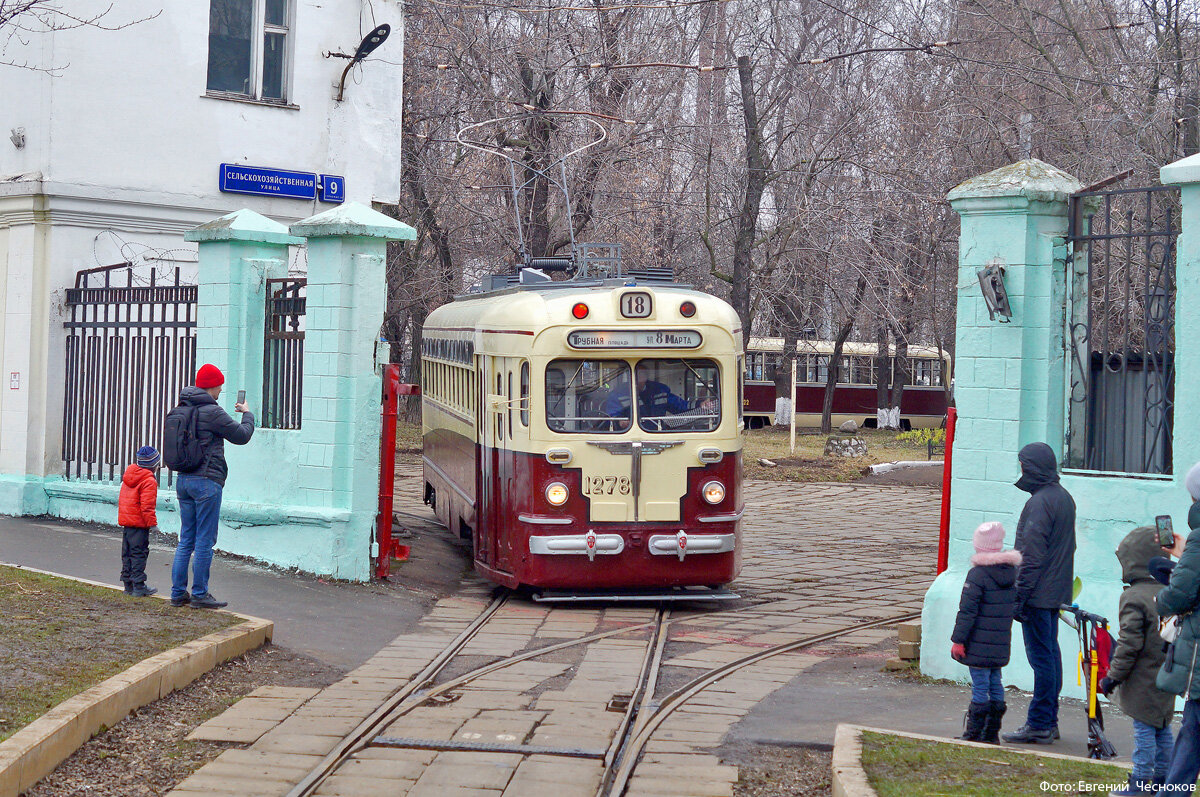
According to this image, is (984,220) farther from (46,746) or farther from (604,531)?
(46,746)

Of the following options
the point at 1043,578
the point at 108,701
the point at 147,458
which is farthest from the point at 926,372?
the point at 108,701

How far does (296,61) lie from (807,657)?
954cm

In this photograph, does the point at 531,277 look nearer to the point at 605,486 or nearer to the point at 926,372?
the point at 605,486

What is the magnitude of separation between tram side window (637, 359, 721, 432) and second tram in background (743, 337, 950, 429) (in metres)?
30.4

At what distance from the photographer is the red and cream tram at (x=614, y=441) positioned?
1099cm

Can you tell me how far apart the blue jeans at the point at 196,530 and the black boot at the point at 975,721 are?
16.9 ft

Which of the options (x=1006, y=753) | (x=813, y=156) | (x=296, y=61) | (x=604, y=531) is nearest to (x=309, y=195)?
(x=296, y=61)

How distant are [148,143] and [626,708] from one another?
9370mm

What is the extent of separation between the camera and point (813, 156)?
1059 inches

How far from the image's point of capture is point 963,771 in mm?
6062

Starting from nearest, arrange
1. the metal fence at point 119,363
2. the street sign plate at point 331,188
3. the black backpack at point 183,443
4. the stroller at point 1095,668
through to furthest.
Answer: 1. the stroller at point 1095,668
2. the black backpack at point 183,443
3. the metal fence at point 119,363
4. the street sign plate at point 331,188

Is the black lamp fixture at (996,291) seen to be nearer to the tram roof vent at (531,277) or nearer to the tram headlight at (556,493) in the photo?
the tram headlight at (556,493)

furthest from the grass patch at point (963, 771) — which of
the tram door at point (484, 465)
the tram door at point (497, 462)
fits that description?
the tram door at point (484, 465)

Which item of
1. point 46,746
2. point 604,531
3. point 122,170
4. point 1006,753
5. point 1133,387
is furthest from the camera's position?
point 122,170
